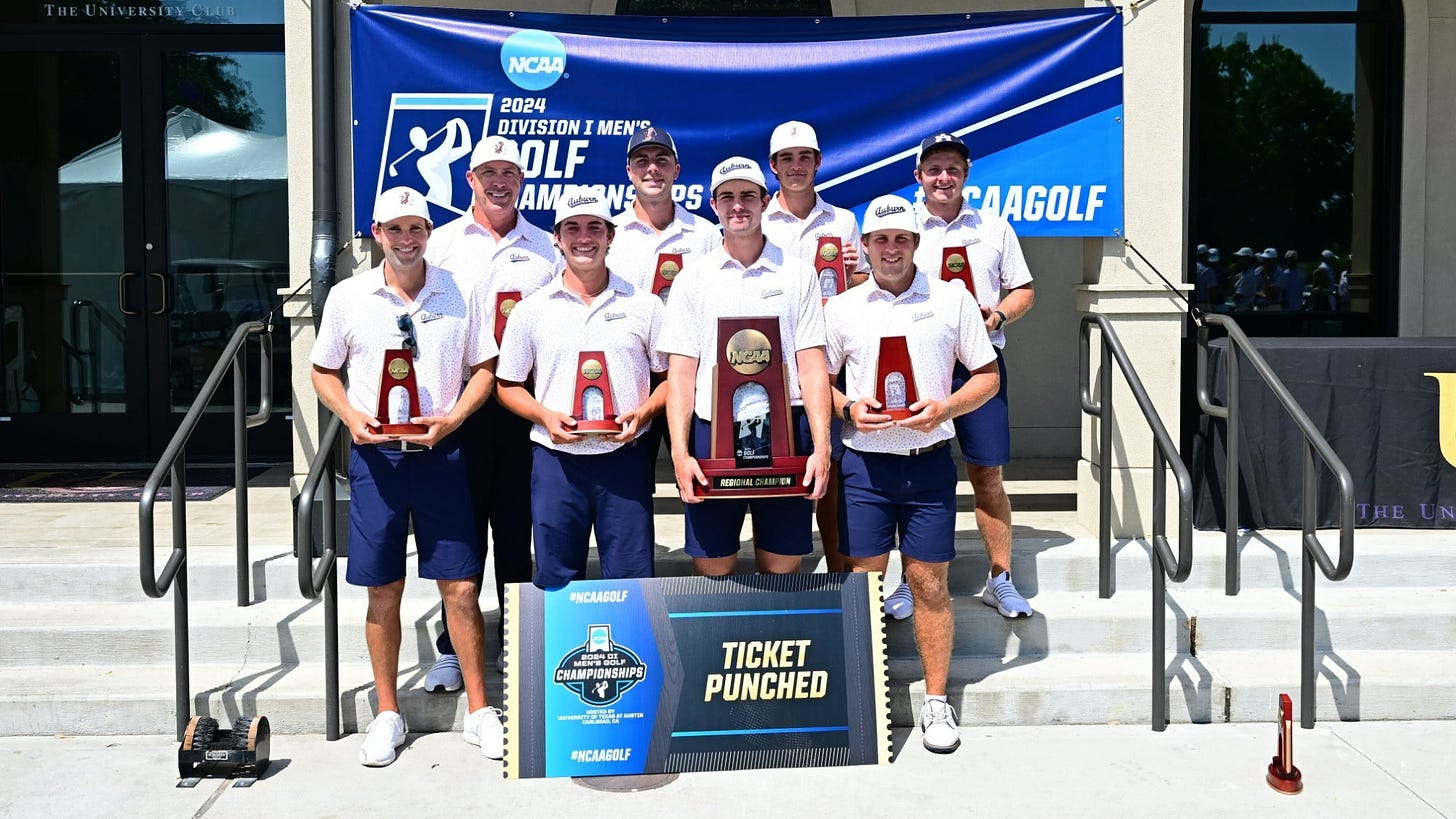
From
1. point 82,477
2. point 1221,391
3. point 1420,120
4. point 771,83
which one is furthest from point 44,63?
point 1420,120

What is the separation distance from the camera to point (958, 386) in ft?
18.5

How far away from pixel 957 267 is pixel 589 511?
6.14 ft

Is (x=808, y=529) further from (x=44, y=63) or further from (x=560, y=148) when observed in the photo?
(x=44, y=63)

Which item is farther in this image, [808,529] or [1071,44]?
[1071,44]

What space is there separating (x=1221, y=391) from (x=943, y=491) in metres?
2.18

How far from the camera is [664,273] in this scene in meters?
5.67

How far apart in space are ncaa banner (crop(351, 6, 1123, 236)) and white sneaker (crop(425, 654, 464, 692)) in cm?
228

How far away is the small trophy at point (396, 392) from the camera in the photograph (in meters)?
5.12

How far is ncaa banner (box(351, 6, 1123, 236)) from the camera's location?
6812mm

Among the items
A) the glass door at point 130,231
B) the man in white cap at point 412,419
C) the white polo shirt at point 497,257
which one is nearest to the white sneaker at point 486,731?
the man in white cap at point 412,419

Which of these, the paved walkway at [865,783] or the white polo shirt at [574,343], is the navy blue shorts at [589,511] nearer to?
the white polo shirt at [574,343]

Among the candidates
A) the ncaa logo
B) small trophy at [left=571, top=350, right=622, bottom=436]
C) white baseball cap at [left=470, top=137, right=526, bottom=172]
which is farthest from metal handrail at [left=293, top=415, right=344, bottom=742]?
the ncaa logo

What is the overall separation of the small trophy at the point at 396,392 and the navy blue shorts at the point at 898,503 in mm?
1563

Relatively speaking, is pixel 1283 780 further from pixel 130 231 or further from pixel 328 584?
pixel 130 231
